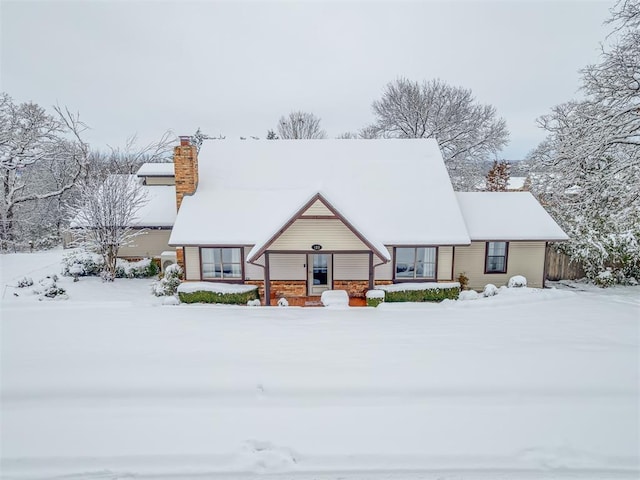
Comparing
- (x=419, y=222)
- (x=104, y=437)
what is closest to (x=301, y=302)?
(x=419, y=222)

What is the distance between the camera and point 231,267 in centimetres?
1380

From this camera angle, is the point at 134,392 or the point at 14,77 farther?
the point at 14,77

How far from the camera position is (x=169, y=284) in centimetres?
1361

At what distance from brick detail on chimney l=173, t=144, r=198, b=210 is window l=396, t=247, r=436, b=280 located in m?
9.05

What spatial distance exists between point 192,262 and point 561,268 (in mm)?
16685

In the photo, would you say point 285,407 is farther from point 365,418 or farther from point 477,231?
point 477,231

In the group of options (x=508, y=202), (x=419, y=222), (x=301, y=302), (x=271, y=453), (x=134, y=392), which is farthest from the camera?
(x=508, y=202)

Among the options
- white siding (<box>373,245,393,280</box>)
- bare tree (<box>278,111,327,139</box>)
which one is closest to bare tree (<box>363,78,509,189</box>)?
bare tree (<box>278,111,327,139</box>)

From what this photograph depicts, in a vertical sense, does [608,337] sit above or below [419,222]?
below

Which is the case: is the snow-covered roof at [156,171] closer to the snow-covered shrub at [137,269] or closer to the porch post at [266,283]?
the snow-covered shrub at [137,269]

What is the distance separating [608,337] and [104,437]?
1002 cm

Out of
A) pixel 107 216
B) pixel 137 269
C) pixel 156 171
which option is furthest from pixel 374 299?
pixel 156 171

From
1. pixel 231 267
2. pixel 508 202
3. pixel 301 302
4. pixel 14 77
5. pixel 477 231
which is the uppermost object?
pixel 14 77

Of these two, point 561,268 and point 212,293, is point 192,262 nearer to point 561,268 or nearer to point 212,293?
point 212,293
